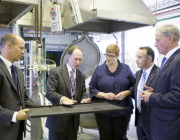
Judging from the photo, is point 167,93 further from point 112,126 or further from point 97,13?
point 97,13

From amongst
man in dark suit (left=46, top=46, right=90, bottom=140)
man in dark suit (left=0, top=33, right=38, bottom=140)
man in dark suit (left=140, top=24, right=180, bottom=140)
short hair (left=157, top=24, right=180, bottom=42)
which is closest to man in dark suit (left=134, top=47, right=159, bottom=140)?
man in dark suit (left=140, top=24, right=180, bottom=140)

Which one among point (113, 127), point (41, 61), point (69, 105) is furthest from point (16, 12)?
point (113, 127)

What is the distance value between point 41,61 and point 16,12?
2.61ft

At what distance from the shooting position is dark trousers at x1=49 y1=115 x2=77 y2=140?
190 cm

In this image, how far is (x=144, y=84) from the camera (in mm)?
1978

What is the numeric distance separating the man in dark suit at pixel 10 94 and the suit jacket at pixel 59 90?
0.31 m

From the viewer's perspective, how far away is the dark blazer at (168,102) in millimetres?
1418

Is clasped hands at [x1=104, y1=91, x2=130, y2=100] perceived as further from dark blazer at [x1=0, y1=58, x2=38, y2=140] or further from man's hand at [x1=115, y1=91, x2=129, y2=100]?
dark blazer at [x1=0, y1=58, x2=38, y2=140]

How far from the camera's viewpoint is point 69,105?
1.74 m

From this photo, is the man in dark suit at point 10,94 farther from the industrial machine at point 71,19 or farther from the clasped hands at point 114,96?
the clasped hands at point 114,96

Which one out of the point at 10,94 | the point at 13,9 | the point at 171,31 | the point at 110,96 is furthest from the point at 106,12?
the point at 10,94

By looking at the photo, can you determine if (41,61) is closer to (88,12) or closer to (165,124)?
(88,12)

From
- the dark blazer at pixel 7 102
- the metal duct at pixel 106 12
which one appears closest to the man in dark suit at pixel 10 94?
the dark blazer at pixel 7 102

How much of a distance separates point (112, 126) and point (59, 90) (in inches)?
32.8
